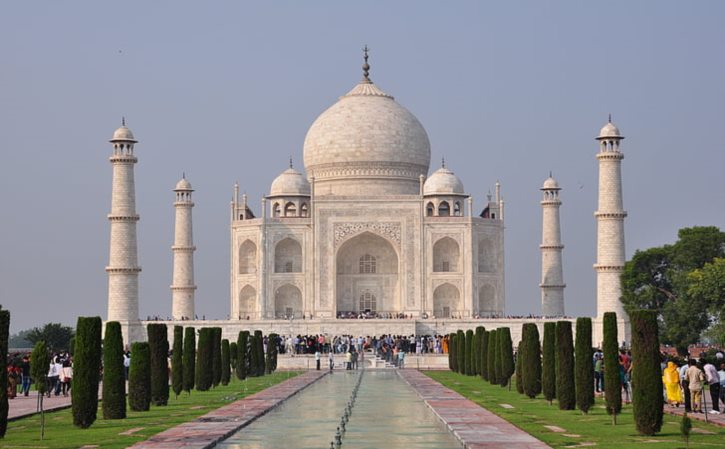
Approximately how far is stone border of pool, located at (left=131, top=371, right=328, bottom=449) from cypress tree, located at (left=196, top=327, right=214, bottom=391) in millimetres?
1475

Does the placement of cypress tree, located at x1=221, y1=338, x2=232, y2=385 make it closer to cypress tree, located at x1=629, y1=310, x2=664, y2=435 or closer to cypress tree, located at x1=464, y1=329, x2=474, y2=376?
cypress tree, located at x1=464, y1=329, x2=474, y2=376

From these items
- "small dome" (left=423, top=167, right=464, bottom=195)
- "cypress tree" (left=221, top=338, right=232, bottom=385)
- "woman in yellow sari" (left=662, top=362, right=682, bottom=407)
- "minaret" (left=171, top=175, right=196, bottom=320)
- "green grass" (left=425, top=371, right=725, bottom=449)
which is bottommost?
"green grass" (left=425, top=371, right=725, bottom=449)

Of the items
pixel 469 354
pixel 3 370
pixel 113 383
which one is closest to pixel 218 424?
pixel 113 383

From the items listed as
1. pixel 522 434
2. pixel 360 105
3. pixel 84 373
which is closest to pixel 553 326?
pixel 522 434

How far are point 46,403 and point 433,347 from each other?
60.0 feet

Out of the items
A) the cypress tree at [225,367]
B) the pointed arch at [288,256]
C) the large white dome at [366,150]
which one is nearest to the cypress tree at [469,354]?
the cypress tree at [225,367]

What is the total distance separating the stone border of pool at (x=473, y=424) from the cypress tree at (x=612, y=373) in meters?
1.22

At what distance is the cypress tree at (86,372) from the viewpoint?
46.6ft

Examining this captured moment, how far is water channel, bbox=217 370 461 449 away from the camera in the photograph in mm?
12055

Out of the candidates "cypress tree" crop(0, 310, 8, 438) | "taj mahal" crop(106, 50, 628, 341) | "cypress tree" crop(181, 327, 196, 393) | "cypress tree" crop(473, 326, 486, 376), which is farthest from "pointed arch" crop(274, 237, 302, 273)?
"cypress tree" crop(0, 310, 8, 438)

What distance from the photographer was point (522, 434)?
1275 centimetres

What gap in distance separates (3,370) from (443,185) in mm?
31168

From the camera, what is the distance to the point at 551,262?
42.7 meters

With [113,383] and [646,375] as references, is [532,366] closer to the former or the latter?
[646,375]
